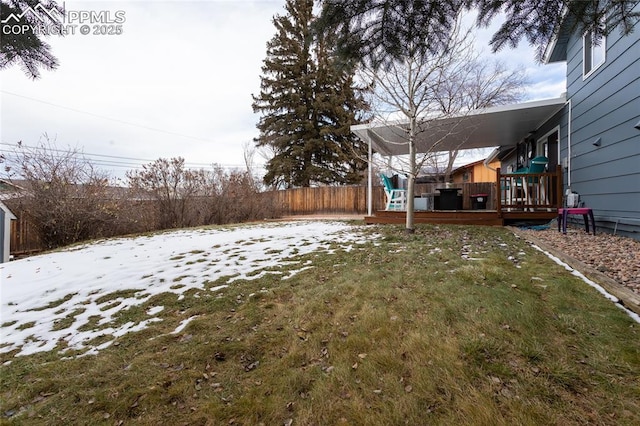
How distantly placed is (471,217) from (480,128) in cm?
300

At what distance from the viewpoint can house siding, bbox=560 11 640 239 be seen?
4305 mm

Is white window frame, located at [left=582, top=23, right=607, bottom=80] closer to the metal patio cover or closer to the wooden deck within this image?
the metal patio cover

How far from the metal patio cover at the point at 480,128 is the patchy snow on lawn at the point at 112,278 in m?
3.56

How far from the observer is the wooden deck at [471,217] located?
630 centimetres

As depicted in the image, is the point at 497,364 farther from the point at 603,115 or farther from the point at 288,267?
the point at 603,115

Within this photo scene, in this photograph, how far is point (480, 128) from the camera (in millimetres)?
8234

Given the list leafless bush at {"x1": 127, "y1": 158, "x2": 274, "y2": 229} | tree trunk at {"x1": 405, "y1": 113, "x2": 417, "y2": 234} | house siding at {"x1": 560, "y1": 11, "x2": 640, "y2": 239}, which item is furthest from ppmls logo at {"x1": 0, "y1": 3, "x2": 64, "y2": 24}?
leafless bush at {"x1": 127, "y1": 158, "x2": 274, "y2": 229}

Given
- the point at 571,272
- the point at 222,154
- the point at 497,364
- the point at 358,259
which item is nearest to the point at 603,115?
the point at 571,272

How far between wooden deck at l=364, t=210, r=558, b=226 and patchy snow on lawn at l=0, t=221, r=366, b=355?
2140 mm

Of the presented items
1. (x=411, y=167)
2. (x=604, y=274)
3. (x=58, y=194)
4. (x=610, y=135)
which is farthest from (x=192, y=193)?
(x=610, y=135)

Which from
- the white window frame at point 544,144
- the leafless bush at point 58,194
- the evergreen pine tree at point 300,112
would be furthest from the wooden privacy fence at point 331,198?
the leafless bush at point 58,194

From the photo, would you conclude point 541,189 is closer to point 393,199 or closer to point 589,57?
point 589,57

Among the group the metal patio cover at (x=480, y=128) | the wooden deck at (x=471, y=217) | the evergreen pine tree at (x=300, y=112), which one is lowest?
the wooden deck at (x=471, y=217)

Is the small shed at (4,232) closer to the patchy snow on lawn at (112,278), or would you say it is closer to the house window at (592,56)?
the patchy snow on lawn at (112,278)
